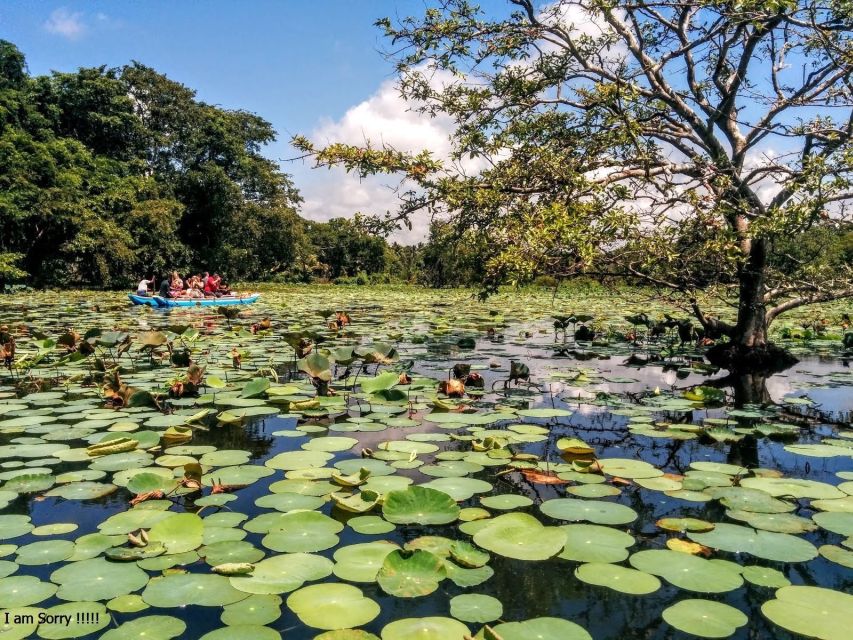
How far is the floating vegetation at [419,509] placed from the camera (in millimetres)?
1550

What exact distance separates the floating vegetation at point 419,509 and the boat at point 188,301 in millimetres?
9413

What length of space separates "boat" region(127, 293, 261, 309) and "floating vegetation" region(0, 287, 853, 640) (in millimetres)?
9413

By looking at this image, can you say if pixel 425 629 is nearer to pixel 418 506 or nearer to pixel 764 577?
pixel 418 506

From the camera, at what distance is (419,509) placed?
2113mm

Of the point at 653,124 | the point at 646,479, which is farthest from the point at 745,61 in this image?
the point at 646,479

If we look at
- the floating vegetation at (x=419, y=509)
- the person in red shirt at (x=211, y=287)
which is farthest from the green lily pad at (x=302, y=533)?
the person in red shirt at (x=211, y=287)

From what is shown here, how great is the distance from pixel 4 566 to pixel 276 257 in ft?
88.4

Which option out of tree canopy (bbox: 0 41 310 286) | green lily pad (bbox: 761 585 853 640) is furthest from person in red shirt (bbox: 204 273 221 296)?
green lily pad (bbox: 761 585 853 640)

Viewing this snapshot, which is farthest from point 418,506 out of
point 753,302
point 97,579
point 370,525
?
point 753,302

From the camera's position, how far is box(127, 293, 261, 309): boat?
536 inches

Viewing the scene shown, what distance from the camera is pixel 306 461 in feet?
9.13

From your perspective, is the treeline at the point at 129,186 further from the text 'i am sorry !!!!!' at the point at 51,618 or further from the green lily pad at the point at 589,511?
the text 'i am sorry !!!!!' at the point at 51,618

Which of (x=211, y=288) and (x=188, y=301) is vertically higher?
(x=211, y=288)

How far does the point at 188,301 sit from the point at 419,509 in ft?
43.2
